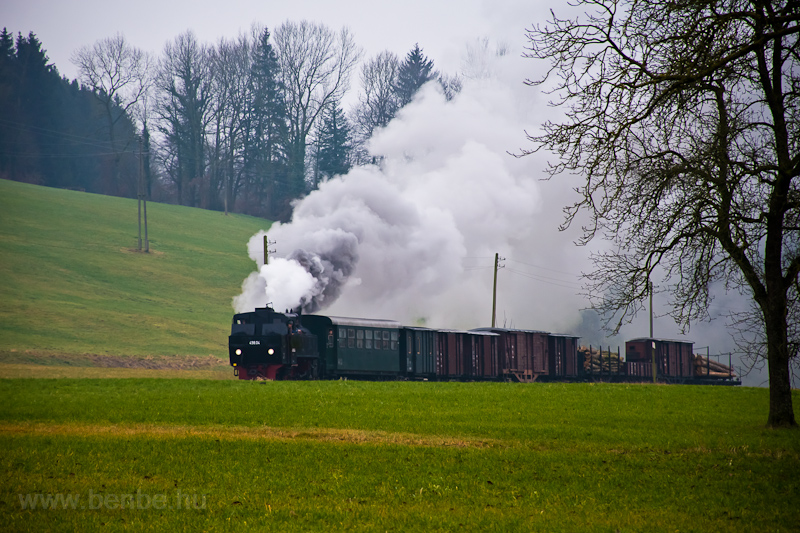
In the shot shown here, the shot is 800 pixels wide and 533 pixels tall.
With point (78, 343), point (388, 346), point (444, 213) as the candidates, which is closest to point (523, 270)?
point (444, 213)

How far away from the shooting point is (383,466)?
11.6m

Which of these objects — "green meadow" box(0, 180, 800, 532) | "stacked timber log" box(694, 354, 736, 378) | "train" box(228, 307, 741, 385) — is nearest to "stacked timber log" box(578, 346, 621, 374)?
"train" box(228, 307, 741, 385)

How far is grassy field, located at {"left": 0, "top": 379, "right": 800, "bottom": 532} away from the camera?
866cm

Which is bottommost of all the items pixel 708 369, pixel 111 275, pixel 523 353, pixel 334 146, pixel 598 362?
pixel 708 369

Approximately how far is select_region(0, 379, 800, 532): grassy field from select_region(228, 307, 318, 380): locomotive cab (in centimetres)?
911

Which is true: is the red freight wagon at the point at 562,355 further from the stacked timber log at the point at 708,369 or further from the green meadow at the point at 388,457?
the green meadow at the point at 388,457

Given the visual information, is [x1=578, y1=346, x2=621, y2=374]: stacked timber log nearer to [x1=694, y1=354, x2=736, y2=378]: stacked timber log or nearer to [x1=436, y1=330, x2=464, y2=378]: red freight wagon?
[x1=694, y1=354, x2=736, y2=378]: stacked timber log

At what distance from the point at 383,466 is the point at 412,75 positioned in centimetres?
7456

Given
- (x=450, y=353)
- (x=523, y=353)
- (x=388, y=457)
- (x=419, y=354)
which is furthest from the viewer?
(x=523, y=353)

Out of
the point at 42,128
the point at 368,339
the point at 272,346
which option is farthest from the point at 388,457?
the point at 42,128

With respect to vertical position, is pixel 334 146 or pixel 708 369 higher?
pixel 334 146

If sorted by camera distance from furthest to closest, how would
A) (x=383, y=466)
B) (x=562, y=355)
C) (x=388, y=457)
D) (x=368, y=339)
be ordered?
(x=562, y=355)
(x=368, y=339)
(x=388, y=457)
(x=383, y=466)

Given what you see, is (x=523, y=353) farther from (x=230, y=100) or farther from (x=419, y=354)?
(x=230, y=100)

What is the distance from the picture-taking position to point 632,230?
15188 mm
